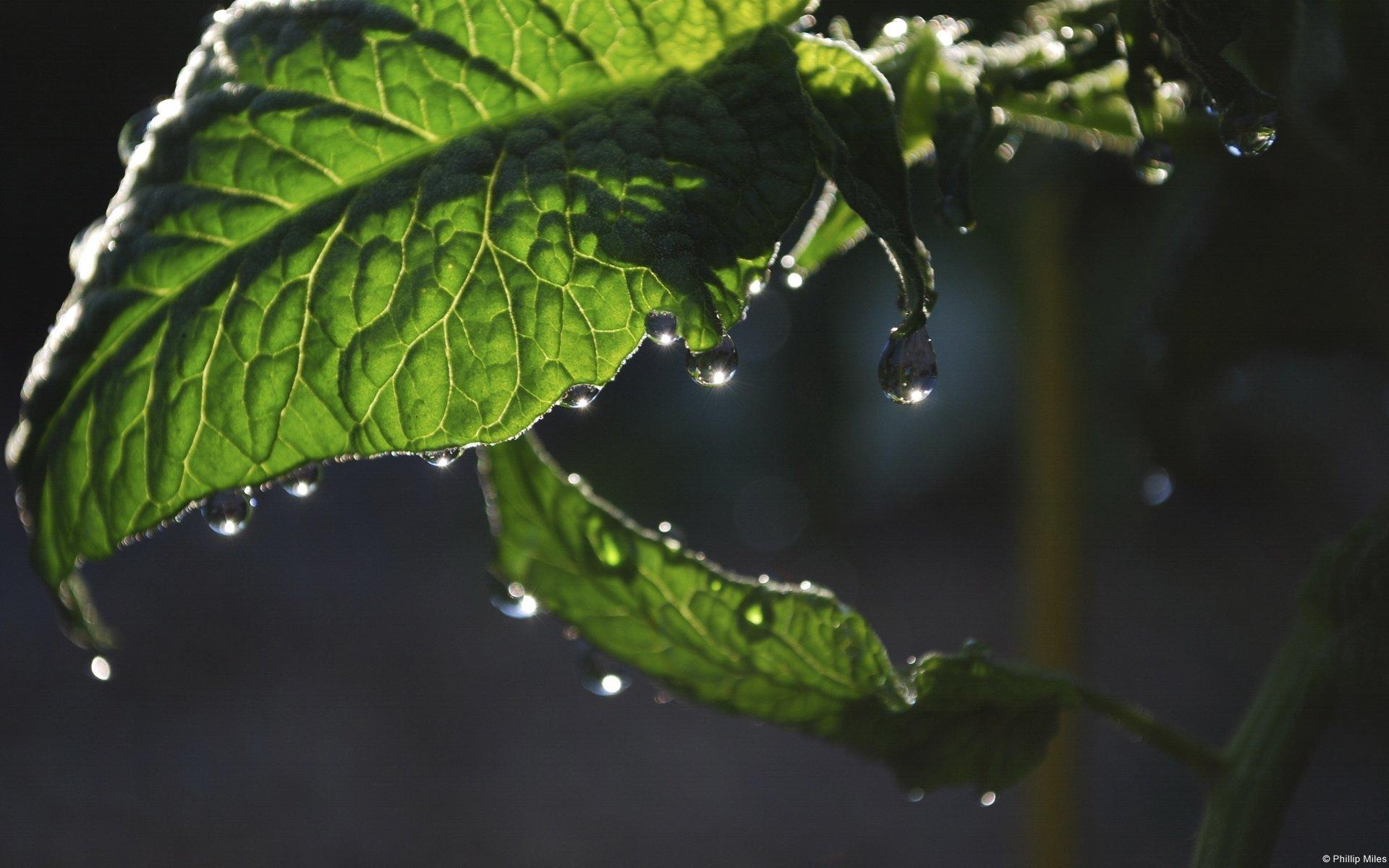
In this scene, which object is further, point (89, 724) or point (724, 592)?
point (89, 724)

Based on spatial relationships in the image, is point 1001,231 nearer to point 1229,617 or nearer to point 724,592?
point 724,592

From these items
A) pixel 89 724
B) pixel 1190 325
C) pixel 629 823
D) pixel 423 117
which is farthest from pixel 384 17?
pixel 89 724

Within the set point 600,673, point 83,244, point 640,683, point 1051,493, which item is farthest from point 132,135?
point 640,683

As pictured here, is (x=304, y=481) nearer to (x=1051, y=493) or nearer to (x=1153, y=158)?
(x=1153, y=158)

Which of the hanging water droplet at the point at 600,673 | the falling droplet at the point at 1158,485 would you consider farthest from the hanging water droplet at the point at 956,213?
the falling droplet at the point at 1158,485

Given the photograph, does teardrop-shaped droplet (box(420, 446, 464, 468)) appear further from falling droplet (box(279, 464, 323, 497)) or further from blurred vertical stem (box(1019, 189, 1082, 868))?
blurred vertical stem (box(1019, 189, 1082, 868))

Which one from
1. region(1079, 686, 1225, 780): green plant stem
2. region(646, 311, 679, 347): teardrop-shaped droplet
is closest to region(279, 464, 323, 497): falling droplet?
region(646, 311, 679, 347): teardrop-shaped droplet
